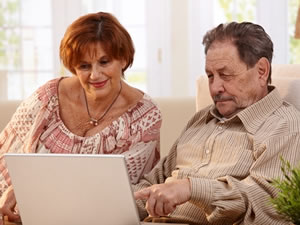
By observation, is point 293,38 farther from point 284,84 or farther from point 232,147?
point 232,147

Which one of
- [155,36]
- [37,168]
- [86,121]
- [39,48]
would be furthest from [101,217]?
[39,48]

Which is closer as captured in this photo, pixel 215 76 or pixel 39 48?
pixel 215 76

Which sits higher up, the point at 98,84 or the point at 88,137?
the point at 98,84

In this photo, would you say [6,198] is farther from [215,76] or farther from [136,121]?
[215,76]

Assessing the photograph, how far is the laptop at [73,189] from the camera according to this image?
1.65 metres

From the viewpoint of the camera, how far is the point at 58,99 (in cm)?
254

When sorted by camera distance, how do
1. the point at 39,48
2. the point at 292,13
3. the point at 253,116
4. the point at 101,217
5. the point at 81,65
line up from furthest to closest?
the point at 39,48 < the point at 292,13 < the point at 81,65 < the point at 253,116 < the point at 101,217

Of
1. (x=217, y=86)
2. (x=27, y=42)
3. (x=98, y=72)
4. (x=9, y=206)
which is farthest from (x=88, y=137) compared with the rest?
(x=27, y=42)

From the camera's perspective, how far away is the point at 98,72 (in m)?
2.38

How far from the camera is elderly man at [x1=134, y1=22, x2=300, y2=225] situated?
1.92 m

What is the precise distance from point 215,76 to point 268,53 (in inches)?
7.3

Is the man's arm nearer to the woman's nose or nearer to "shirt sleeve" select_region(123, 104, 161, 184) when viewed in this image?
"shirt sleeve" select_region(123, 104, 161, 184)

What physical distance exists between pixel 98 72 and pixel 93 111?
0.62 feet

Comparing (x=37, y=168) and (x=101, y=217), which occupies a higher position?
(x=37, y=168)
